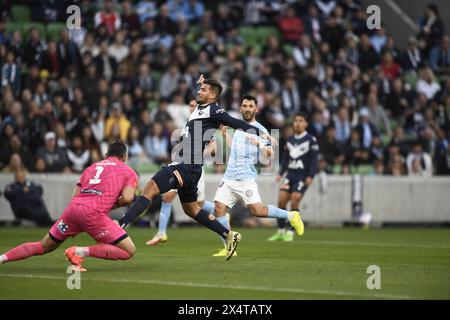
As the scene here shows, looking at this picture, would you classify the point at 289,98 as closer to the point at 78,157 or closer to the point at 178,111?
the point at 178,111

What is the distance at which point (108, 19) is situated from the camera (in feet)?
91.2

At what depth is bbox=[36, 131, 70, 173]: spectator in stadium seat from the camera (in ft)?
80.7

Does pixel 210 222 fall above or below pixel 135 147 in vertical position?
below

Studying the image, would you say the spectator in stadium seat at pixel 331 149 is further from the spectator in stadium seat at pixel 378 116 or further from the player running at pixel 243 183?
the player running at pixel 243 183

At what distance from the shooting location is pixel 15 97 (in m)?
25.8

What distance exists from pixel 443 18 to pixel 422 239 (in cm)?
1366

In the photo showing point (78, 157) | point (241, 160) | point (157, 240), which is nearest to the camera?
point (241, 160)

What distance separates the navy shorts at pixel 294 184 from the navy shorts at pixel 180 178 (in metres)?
5.79

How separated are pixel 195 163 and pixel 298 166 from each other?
609 centimetres

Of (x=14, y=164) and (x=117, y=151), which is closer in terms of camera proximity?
(x=117, y=151)

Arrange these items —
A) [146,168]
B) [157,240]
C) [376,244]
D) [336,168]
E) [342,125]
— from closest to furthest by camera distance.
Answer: [157,240], [376,244], [146,168], [336,168], [342,125]

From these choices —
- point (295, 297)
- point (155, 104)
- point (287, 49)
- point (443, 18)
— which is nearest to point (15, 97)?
point (155, 104)

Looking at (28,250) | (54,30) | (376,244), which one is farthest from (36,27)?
(28,250)

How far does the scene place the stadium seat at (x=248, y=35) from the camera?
100 feet
